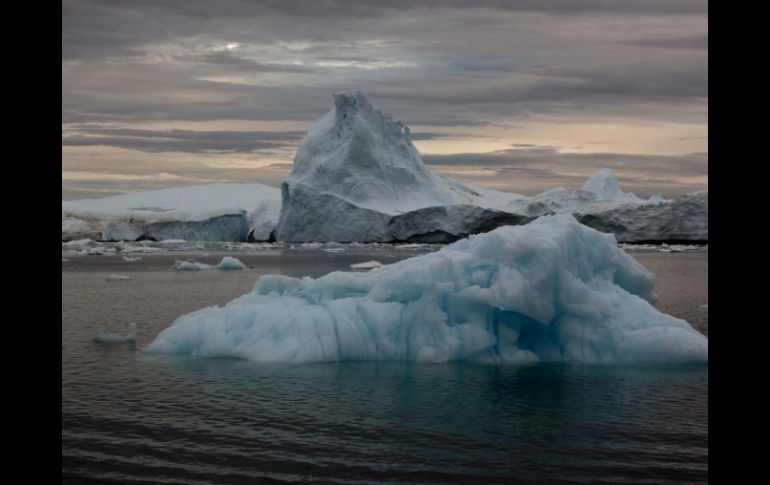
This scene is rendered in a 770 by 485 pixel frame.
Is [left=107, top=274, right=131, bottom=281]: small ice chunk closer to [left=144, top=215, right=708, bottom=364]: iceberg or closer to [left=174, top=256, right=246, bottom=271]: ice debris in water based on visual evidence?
[left=174, top=256, right=246, bottom=271]: ice debris in water

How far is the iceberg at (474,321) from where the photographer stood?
39.0 feet

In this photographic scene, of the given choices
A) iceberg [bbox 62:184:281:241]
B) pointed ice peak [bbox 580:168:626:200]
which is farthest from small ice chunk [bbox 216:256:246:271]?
pointed ice peak [bbox 580:168:626:200]

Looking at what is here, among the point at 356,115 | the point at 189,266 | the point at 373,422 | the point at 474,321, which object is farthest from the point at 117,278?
the point at 356,115

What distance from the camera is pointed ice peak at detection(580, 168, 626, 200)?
74.9 metres

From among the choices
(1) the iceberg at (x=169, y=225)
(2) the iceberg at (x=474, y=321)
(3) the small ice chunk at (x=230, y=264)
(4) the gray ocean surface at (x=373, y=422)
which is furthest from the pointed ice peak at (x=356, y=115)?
(2) the iceberg at (x=474, y=321)

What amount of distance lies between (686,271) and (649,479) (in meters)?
31.8

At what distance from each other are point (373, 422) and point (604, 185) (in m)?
70.0

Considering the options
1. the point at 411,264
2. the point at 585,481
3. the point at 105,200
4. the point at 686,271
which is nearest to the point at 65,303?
the point at 411,264

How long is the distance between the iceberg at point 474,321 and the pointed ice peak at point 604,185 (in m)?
64.2
